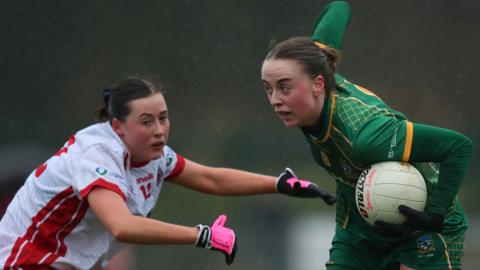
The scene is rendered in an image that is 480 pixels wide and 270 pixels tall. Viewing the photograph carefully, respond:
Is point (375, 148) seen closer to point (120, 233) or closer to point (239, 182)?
point (239, 182)

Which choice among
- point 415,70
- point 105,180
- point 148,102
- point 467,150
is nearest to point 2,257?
point 105,180

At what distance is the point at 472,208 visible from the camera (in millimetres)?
6555

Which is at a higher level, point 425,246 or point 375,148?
point 375,148

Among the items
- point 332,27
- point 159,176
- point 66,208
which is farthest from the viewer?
point 332,27

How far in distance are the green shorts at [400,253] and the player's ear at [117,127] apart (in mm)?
998

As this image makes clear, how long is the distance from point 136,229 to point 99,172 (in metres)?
0.24

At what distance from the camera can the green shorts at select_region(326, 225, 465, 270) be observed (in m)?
3.39

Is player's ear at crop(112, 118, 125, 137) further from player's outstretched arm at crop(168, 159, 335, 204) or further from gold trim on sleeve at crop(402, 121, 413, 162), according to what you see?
gold trim on sleeve at crop(402, 121, 413, 162)

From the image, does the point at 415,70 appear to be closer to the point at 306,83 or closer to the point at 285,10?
the point at 285,10

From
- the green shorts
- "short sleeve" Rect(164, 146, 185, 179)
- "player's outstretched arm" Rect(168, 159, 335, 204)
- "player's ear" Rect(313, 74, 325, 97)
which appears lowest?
the green shorts

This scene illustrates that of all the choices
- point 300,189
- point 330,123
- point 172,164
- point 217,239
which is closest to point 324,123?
point 330,123

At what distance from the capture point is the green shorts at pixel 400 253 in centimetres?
339

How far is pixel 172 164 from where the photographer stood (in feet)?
12.2

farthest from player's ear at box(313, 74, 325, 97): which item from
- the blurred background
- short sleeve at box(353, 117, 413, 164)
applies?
the blurred background
